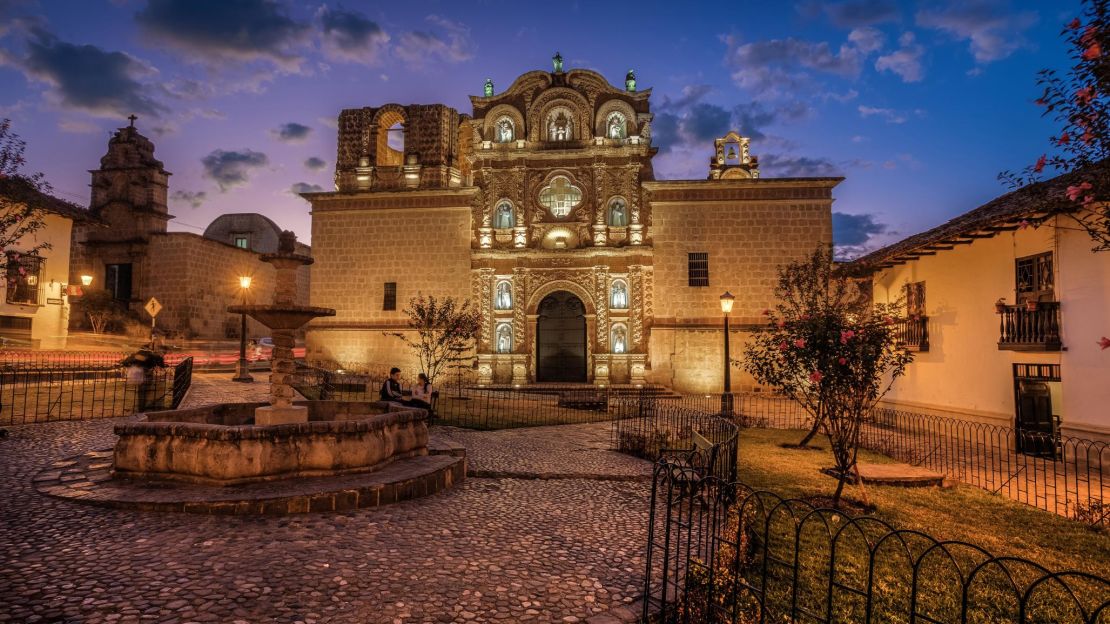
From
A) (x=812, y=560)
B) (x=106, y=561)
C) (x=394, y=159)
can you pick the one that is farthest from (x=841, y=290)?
(x=394, y=159)

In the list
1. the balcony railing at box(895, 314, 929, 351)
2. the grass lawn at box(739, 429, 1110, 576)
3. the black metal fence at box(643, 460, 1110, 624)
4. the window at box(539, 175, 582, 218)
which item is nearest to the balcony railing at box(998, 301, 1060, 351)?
the balcony railing at box(895, 314, 929, 351)

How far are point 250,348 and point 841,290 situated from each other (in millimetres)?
25433

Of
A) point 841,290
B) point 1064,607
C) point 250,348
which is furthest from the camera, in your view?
point 250,348

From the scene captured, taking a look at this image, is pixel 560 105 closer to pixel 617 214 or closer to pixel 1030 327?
pixel 617 214

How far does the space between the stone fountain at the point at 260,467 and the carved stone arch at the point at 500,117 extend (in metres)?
18.2

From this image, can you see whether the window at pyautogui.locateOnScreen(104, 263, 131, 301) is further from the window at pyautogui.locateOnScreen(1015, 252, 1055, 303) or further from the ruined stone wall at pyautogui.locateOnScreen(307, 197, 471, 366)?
the window at pyautogui.locateOnScreen(1015, 252, 1055, 303)

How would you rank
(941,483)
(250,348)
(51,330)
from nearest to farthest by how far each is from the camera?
1. (941,483)
2. (51,330)
3. (250,348)

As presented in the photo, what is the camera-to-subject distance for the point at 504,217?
2394cm

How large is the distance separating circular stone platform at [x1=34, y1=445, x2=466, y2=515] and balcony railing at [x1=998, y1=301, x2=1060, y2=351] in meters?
11.9

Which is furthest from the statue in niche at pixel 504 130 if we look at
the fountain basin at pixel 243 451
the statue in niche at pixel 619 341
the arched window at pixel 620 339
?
the fountain basin at pixel 243 451

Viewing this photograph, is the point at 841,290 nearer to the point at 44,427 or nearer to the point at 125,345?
the point at 44,427

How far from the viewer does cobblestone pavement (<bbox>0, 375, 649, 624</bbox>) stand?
3877 millimetres

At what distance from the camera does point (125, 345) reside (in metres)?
24.2

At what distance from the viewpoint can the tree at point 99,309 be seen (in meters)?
26.6
